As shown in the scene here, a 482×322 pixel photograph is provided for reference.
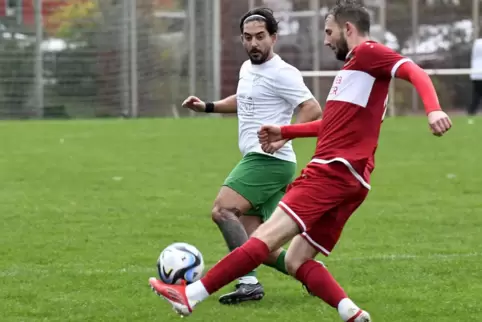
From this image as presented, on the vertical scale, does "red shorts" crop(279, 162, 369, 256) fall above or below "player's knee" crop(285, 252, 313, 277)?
above

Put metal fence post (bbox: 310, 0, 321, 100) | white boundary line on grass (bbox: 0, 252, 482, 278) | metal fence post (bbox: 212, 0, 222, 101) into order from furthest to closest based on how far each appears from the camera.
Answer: metal fence post (bbox: 310, 0, 321, 100)
metal fence post (bbox: 212, 0, 222, 101)
white boundary line on grass (bbox: 0, 252, 482, 278)

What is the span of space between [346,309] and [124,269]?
2.54 m

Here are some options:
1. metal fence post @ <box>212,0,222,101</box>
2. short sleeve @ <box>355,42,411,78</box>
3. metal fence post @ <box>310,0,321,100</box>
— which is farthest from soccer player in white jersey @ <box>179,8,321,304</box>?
metal fence post @ <box>310,0,321,100</box>

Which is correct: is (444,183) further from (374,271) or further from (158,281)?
(158,281)

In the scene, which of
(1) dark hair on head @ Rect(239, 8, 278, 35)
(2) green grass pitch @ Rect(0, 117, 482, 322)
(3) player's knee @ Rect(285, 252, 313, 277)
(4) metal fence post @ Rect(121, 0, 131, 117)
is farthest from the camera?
(4) metal fence post @ Rect(121, 0, 131, 117)

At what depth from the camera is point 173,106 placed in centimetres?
2578

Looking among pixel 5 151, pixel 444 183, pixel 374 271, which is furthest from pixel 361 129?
pixel 5 151

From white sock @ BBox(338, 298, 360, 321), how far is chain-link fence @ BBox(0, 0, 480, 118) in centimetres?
1985

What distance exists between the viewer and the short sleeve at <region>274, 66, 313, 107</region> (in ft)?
21.8

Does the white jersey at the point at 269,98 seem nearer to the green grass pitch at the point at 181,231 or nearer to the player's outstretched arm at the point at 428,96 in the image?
the green grass pitch at the point at 181,231

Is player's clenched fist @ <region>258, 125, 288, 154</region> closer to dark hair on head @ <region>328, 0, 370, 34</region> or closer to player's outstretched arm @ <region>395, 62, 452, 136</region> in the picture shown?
dark hair on head @ <region>328, 0, 370, 34</region>

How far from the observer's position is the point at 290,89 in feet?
21.8

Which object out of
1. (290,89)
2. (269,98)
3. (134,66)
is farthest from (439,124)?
(134,66)

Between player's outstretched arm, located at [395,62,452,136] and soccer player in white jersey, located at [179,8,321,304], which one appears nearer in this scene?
player's outstretched arm, located at [395,62,452,136]
